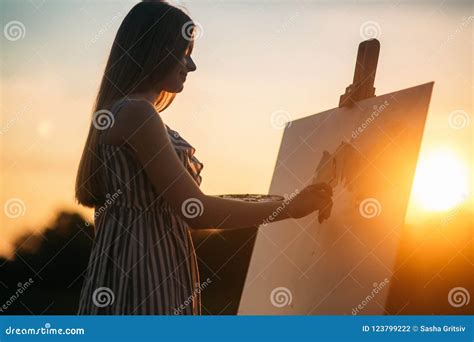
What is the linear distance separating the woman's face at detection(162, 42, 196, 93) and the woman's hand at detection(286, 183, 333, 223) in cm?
38

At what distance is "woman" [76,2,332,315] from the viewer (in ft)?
4.49

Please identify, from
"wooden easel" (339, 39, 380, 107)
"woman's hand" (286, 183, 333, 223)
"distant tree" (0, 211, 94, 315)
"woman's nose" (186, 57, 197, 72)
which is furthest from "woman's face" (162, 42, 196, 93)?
"distant tree" (0, 211, 94, 315)

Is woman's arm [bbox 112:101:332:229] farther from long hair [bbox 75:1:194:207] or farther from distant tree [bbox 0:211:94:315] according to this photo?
distant tree [bbox 0:211:94:315]

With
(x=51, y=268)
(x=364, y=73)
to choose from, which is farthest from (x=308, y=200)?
(x=51, y=268)

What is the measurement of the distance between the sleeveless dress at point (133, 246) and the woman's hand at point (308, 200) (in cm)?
26

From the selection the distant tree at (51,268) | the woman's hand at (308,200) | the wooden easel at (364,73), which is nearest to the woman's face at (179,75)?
the woman's hand at (308,200)

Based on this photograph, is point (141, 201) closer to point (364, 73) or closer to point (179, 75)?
point (179, 75)

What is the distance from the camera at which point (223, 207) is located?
1372 millimetres

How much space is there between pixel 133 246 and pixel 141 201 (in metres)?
0.10

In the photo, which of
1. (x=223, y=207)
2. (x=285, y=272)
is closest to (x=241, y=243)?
(x=285, y=272)

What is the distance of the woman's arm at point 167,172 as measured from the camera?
1.30m

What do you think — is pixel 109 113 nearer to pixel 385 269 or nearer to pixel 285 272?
pixel 385 269

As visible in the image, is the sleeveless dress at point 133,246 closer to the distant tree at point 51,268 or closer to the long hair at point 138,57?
the long hair at point 138,57

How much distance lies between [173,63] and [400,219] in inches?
26.8
